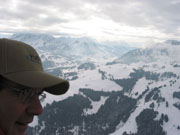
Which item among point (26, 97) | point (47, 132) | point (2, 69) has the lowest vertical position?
point (47, 132)

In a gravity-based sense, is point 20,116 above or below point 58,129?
above

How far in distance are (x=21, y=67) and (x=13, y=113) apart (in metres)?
0.74

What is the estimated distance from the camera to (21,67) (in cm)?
280

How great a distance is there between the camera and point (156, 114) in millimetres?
178375

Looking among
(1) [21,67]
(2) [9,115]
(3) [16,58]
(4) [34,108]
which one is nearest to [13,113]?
(2) [9,115]

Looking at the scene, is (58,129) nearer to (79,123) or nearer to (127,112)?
(79,123)

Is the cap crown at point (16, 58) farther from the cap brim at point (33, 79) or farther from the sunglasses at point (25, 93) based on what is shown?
the sunglasses at point (25, 93)

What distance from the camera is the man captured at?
270 centimetres

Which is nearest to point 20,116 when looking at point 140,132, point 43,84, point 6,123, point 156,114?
point 6,123

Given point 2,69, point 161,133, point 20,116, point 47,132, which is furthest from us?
point 47,132

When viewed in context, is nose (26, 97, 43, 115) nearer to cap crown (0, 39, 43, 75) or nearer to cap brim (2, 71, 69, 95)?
cap brim (2, 71, 69, 95)

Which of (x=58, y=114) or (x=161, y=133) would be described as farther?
(x=58, y=114)

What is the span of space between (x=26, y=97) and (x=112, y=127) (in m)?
181

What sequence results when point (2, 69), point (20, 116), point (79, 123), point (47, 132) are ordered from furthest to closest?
point (79, 123) < point (47, 132) < point (20, 116) < point (2, 69)
